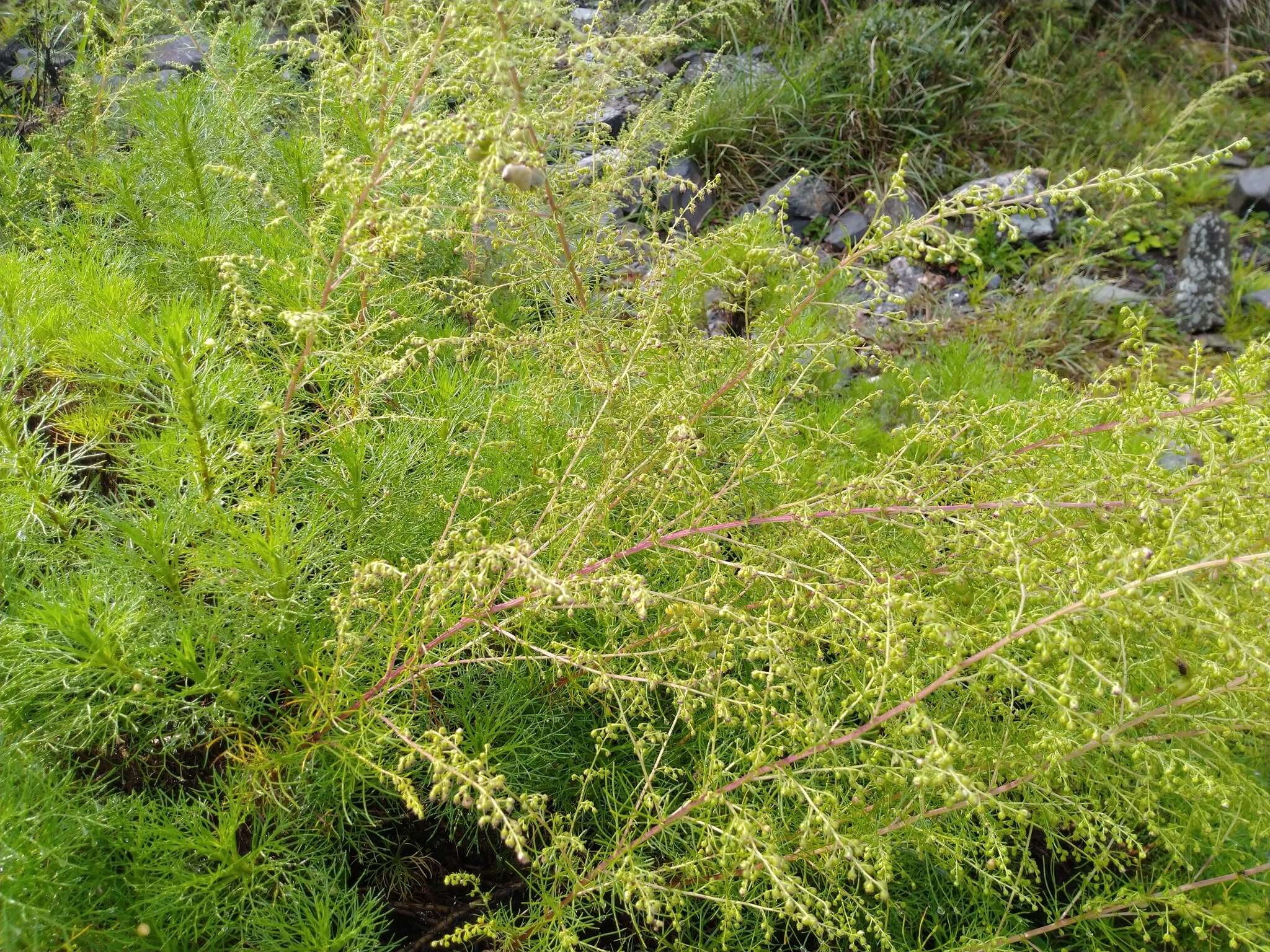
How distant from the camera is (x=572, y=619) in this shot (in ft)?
5.27

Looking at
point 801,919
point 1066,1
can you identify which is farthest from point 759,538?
point 1066,1

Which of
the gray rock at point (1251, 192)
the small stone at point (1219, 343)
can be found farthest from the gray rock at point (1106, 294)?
the gray rock at point (1251, 192)

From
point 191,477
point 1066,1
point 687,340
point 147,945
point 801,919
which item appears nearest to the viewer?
point 801,919

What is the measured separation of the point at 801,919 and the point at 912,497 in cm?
73

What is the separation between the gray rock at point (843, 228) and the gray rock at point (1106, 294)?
1.24 m

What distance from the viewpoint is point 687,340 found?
2.00 metres

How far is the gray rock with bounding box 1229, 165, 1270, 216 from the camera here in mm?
5855

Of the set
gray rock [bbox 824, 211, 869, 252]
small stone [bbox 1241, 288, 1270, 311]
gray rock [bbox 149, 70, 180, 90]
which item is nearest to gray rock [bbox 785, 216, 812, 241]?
gray rock [bbox 824, 211, 869, 252]

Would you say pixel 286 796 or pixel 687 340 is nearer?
pixel 286 796

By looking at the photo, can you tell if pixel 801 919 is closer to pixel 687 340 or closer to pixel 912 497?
pixel 912 497

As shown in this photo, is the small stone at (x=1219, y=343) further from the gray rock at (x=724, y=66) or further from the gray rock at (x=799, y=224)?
the gray rock at (x=724, y=66)

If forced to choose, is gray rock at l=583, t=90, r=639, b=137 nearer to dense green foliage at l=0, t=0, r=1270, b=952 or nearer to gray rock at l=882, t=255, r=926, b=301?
gray rock at l=882, t=255, r=926, b=301


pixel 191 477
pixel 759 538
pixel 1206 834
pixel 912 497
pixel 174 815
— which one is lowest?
pixel 1206 834

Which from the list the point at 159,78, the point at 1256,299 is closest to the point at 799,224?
the point at 1256,299
